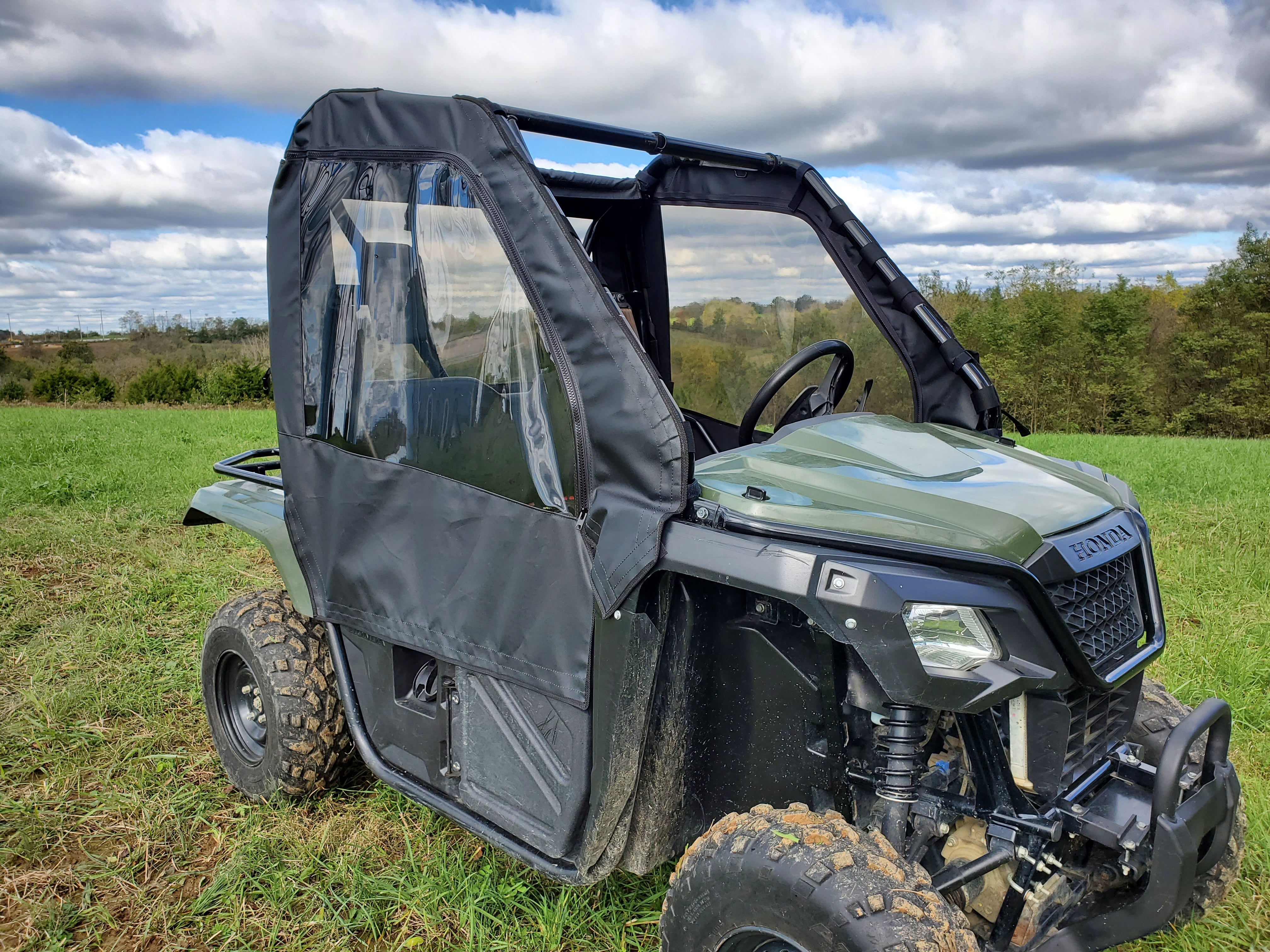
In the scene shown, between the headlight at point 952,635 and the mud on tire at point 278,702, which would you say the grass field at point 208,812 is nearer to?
the mud on tire at point 278,702

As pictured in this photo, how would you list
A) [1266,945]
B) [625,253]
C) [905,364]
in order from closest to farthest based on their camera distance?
[1266,945] < [905,364] < [625,253]

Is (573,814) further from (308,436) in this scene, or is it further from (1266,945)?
(1266,945)

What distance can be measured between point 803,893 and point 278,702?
2.10 metres

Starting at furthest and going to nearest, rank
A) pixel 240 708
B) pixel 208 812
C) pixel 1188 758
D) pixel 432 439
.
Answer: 1. pixel 240 708
2. pixel 208 812
3. pixel 432 439
4. pixel 1188 758

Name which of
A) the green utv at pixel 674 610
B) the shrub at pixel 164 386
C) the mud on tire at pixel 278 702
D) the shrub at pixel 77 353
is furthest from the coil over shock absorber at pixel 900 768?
the shrub at pixel 77 353

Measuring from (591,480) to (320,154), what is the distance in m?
1.38

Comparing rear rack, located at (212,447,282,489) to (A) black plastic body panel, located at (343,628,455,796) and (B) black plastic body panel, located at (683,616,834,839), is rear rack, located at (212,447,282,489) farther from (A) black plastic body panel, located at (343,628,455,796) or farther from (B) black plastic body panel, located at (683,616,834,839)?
(B) black plastic body panel, located at (683,616,834,839)

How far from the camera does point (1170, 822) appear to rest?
5.64 ft

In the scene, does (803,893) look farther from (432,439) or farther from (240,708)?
(240,708)

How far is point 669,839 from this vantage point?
2.26 m

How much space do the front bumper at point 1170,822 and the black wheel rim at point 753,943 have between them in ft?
1.75

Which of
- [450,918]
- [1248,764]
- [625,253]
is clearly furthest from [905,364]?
[450,918]

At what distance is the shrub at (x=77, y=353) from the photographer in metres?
40.1

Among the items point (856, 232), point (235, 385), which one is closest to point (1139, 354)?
point (235, 385)
